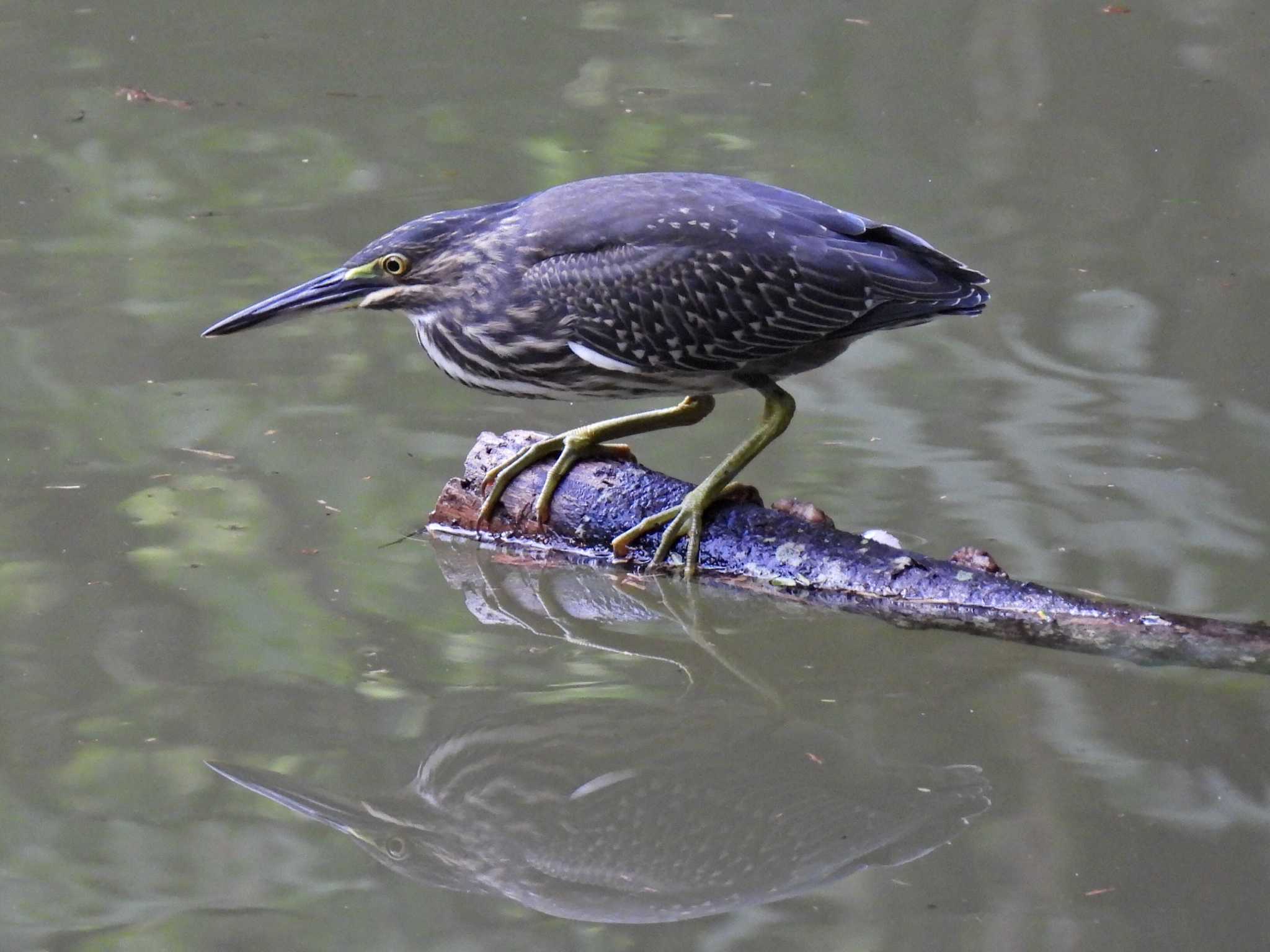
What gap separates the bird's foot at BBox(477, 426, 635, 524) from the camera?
4.99 metres

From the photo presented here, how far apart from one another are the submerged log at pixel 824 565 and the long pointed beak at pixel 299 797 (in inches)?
51.4

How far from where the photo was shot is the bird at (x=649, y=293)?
4840mm

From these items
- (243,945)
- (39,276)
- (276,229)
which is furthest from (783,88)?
(243,945)

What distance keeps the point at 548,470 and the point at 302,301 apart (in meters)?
0.89

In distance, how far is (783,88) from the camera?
30.5ft

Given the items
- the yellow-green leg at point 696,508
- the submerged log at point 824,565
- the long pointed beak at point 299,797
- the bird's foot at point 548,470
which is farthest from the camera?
the bird's foot at point 548,470

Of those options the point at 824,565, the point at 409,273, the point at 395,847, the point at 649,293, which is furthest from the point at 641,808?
the point at 409,273

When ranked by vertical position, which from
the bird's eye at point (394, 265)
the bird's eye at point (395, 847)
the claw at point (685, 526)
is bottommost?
the bird's eye at point (395, 847)

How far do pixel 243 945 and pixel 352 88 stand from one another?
6.55 m

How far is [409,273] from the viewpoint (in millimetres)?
4969

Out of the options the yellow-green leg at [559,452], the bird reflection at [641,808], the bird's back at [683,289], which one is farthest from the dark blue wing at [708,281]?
the bird reflection at [641,808]

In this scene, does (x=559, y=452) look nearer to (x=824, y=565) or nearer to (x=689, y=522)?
(x=689, y=522)

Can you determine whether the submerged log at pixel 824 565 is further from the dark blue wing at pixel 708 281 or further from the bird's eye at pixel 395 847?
the bird's eye at pixel 395 847

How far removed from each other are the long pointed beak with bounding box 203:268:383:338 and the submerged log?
0.64 meters
